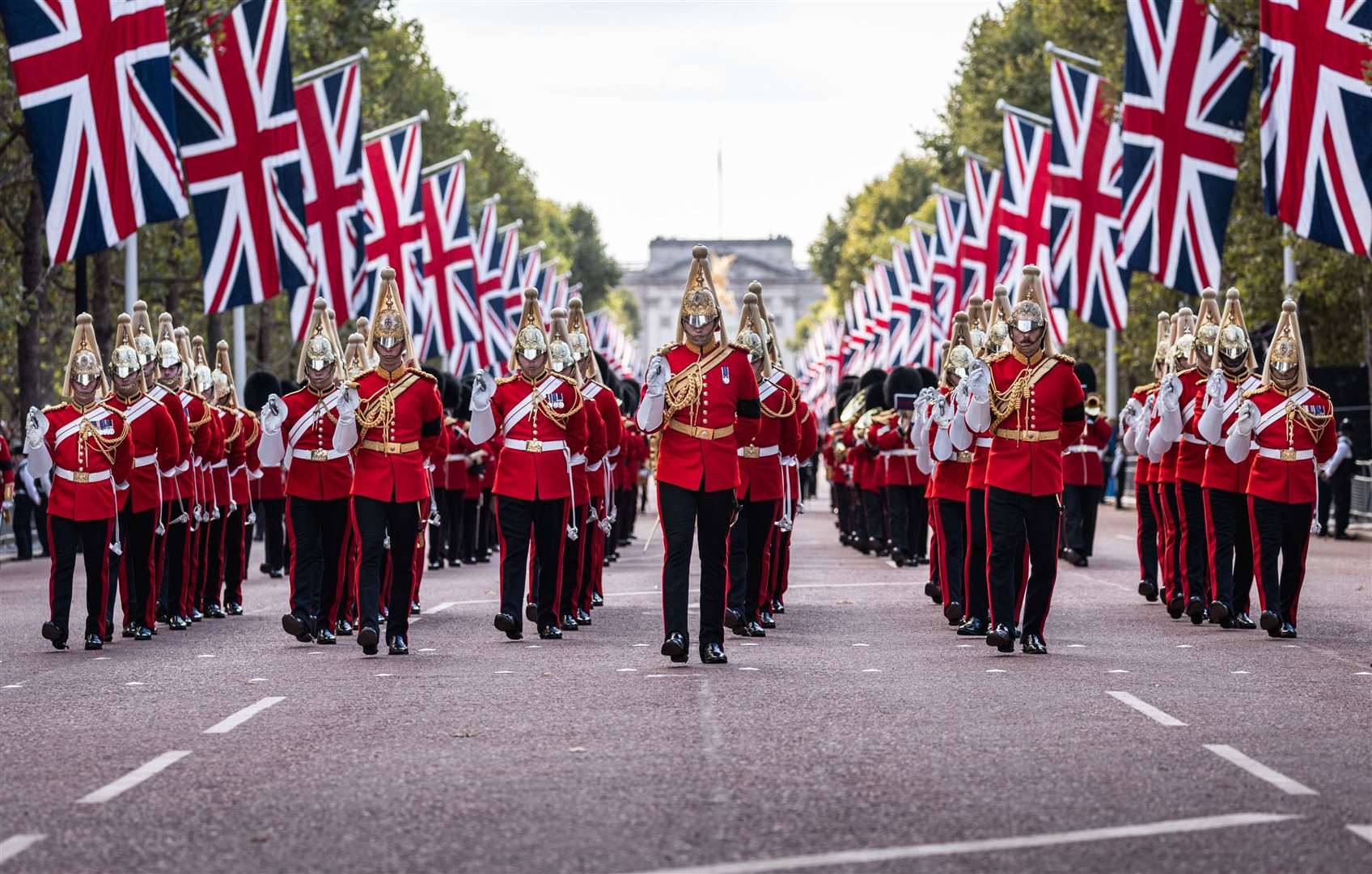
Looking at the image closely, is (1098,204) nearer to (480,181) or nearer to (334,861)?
(334,861)

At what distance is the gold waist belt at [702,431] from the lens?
1288 centimetres

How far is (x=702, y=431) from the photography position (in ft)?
42.3

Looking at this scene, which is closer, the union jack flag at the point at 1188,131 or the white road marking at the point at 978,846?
the white road marking at the point at 978,846

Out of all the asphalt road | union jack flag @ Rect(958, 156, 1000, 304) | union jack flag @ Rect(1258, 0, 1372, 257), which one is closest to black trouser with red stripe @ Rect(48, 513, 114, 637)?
the asphalt road

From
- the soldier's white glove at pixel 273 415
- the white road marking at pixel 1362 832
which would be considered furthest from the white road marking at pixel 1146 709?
the soldier's white glove at pixel 273 415

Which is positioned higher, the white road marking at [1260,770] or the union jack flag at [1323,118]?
the union jack flag at [1323,118]

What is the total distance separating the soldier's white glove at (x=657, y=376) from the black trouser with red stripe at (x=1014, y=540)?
2.19 metres

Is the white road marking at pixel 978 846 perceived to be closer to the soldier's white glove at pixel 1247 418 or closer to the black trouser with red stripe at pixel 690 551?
the black trouser with red stripe at pixel 690 551

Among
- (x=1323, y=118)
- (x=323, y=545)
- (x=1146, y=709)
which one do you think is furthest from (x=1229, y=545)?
(x=1323, y=118)

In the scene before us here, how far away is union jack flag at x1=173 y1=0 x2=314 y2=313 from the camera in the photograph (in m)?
27.3

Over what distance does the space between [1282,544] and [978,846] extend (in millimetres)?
8177

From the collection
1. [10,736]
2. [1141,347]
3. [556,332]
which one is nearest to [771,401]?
[556,332]

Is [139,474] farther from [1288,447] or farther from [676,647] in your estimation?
[1288,447]

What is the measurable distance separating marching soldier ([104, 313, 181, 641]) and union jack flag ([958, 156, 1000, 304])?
87.2 feet
